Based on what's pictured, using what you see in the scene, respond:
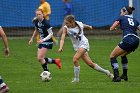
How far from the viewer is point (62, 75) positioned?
17.0 metres

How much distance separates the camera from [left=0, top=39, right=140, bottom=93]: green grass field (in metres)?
13.4

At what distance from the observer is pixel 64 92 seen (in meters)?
12.7

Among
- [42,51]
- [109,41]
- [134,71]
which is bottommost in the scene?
[109,41]

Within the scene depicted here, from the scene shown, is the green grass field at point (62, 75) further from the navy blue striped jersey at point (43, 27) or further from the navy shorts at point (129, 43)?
the navy blue striped jersey at point (43, 27)

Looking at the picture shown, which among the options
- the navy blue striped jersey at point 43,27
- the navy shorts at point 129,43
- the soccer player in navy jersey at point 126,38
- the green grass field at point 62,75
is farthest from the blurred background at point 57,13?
the navy shorts at point 129,43

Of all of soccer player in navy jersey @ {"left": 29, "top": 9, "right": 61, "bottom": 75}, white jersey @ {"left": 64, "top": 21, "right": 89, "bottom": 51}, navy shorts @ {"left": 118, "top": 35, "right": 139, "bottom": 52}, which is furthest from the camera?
soccer player in navy jersey @ {"left": 29, "top": 9, "right": 61, "bottom": 75}

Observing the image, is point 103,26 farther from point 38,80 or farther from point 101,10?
point 38,80

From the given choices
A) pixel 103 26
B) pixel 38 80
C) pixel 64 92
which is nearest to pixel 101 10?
A: pixel 103 26

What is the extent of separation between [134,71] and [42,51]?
3.22 metres

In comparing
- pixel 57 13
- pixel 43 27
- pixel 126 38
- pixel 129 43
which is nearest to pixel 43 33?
pixel 43 27

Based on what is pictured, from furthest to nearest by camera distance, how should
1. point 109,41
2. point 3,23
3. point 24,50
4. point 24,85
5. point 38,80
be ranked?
point 3,23 < point 109,41 < point 24,50 < point 38,80 < point 24,85

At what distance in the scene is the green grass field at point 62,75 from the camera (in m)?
13.4

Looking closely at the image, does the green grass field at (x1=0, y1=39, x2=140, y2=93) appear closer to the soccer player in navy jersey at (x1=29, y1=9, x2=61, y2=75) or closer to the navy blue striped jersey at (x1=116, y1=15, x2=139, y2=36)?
the soccer player in navy jersey at (x1=29, y1=9, x2=61, y2=75)

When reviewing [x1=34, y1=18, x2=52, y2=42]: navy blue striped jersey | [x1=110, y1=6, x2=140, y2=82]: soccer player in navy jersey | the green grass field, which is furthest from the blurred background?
[x1=110, y1=6, x2=140, y2=82]: soccer player in navy jersey
